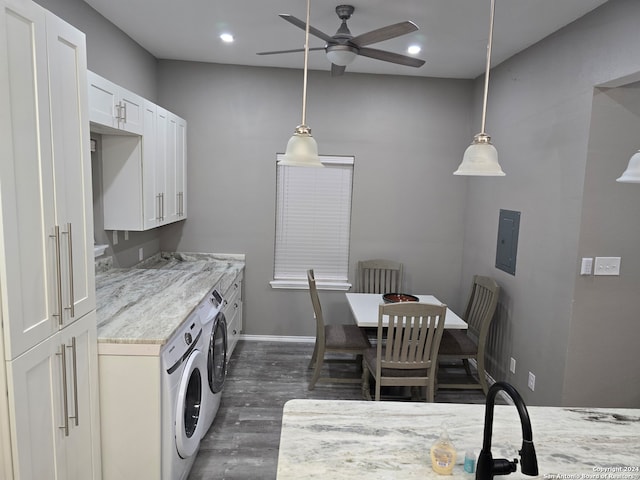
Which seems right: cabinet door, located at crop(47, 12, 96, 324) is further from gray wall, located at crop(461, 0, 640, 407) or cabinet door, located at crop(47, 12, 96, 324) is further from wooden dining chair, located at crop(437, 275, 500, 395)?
gray wall, located at crop(461, 0, 640, 407)

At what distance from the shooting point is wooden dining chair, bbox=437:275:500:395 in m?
3.37

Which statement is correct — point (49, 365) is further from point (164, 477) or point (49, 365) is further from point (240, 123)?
point (240, 123)

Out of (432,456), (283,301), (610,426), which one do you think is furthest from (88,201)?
(283,301)

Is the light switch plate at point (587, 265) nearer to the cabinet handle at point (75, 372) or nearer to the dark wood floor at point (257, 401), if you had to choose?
the dark wood floor at point (257, 401)

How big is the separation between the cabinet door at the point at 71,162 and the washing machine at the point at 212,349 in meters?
0.96

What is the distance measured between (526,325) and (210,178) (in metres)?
3.24

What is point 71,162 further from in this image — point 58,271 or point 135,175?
point 135,175

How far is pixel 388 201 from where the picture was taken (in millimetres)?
4434

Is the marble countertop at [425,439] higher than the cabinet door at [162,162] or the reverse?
the reverse

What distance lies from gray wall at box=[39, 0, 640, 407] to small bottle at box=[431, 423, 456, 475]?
1931 millimetres

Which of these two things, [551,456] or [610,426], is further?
[610,426]

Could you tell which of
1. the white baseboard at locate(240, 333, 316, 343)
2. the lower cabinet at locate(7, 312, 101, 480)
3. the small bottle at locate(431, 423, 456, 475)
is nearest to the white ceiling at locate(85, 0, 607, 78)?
the lower cabinet at locate(7, 312, 101, 480)

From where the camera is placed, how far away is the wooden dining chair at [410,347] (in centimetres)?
278

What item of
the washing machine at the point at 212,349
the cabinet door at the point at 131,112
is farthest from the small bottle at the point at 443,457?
the cabinet door at the point at 131,112
